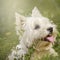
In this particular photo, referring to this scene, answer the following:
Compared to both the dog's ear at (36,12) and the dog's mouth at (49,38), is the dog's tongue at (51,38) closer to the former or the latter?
the dog's mouth at (49,38)

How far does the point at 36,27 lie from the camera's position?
553cm

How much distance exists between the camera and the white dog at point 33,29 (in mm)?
5512

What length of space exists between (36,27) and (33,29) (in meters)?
0.03

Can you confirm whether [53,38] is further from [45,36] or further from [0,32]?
[0,32]

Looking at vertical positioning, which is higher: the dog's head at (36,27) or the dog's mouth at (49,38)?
the dog's head at (36,27)

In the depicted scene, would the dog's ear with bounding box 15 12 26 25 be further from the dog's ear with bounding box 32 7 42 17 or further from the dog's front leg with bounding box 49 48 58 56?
the dog's front leg with bounding box 49 48 58 56

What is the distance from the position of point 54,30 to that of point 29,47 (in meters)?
0.29

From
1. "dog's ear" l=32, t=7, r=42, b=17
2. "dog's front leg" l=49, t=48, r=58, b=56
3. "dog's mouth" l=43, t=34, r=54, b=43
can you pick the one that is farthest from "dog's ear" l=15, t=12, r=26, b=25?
"dog's front leg" l=49, t=48, r=58, b=56

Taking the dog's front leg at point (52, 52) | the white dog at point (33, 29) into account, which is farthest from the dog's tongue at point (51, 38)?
the dog's front leg at point (52, 52)

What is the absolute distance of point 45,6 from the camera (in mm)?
5719

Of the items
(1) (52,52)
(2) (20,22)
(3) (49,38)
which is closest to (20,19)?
(2) (20,22)

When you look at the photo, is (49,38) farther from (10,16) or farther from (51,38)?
(10,16)

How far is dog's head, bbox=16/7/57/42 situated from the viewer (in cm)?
550


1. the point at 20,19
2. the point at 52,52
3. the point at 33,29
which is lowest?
the point at 52,52
